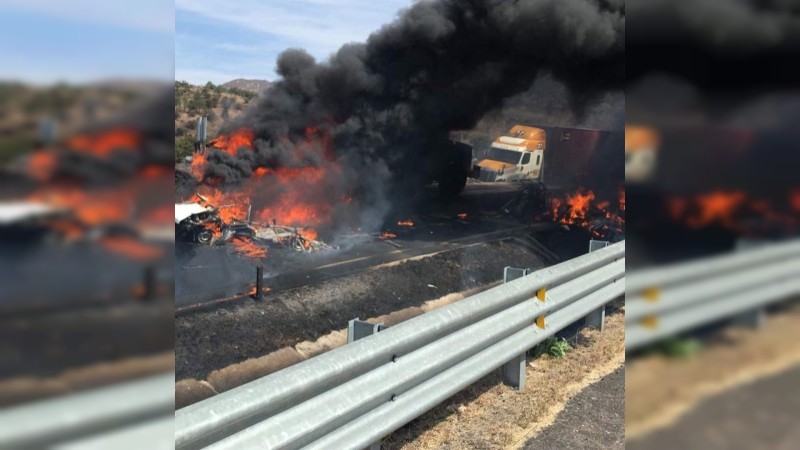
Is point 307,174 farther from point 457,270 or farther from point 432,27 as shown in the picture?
point 457,270

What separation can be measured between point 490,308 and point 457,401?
726mm

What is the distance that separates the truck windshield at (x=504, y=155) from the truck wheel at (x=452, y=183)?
82 centimetres

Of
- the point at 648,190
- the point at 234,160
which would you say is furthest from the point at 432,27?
the point at 648,190

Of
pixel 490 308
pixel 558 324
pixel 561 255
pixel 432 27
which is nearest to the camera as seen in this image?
pixel 490 308

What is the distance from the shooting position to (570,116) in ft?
50.7

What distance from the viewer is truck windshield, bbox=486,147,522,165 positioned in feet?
49.2

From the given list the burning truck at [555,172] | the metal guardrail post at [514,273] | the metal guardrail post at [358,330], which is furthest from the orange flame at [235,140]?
the metal guardrail post at [358,330]

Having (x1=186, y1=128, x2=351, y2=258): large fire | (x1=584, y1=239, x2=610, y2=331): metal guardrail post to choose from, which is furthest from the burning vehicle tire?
(x1=584, y1=239, x2=610, y2=331): metal guardrail post

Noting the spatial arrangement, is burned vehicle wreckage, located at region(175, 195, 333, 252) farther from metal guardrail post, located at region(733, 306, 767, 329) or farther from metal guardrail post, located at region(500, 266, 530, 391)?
metal guardrail post, located at region(733, 306, 767, 329)

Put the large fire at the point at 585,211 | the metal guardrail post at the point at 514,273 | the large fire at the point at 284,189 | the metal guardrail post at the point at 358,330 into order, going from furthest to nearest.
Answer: the large fire at the point at 585,211 < the large fire at the point at 284,189 < the metal guardrail post at the point at 514,273 < the metal guardrail post at the point at 358,330

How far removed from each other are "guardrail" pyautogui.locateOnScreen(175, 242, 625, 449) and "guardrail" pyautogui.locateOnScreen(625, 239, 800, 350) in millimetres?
1795

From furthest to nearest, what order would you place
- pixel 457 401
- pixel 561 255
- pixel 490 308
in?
pixel 561 255, pixel 457 401, pixel 490 308

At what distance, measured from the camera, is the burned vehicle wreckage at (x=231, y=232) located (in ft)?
36.0

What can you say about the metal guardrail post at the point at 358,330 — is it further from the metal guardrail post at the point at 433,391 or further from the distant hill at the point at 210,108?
the distant hill at the point at 210,108
